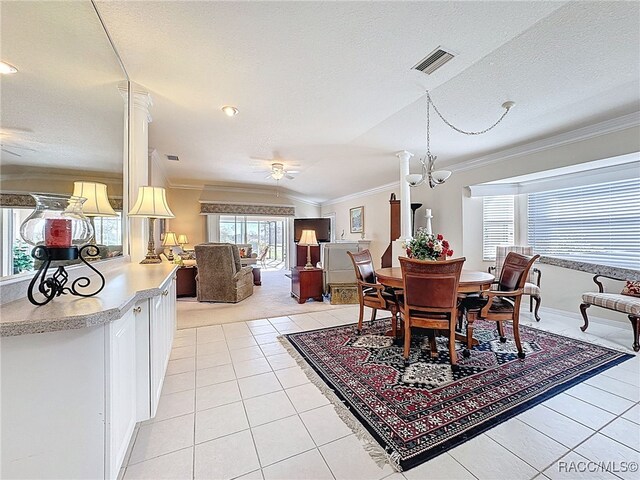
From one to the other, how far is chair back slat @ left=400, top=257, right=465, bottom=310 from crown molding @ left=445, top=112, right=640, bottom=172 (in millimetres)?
2727

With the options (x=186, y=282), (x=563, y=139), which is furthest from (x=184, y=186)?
(x=563, y=139)

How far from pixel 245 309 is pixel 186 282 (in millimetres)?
1744

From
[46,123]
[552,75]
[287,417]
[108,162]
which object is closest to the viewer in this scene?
[46,123]

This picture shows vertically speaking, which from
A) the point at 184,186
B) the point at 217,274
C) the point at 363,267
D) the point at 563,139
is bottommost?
the point at 217,274

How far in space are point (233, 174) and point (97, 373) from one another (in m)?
5.87

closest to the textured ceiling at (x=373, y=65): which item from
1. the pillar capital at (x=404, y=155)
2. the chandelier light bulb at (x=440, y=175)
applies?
the pillar capital at (x=404, y=155)

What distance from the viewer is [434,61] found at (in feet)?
7.03

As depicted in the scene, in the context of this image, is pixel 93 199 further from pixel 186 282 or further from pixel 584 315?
pixel 584 315

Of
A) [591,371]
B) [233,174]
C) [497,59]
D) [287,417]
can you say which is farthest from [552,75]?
[233,174]

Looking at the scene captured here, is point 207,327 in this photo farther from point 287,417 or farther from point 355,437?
point 355,437

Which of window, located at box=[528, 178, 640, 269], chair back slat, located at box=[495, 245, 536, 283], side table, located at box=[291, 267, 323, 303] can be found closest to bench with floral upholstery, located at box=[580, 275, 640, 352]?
window, located at box=[528, 178, 640, 269]

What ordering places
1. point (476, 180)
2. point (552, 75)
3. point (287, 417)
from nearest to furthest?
point (287, 417) → point (552, 75) → point (476, 180)

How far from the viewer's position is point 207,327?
3.53 m

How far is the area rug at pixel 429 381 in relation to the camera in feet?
5.29
